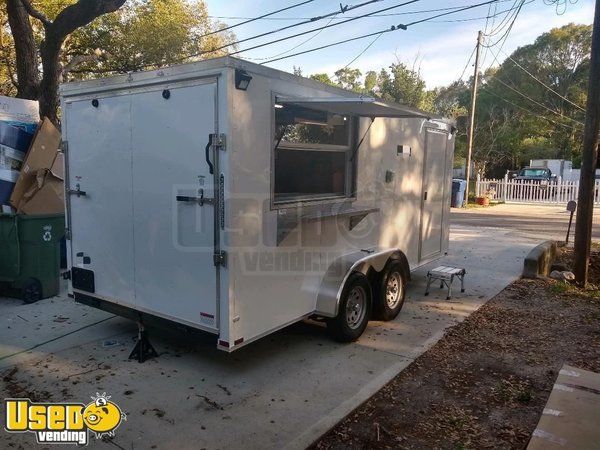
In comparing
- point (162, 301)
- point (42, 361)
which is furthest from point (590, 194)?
point (42, 361)

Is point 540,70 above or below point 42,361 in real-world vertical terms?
above

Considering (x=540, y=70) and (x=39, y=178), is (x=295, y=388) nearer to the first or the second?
(x=39, y=178)

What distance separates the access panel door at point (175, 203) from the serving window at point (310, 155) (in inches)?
27.9

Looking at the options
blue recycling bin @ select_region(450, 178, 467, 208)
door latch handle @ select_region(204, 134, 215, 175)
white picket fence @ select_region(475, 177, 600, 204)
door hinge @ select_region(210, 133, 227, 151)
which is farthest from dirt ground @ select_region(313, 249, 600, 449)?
white picket fence @ select_region(475, 177, 600, 204)

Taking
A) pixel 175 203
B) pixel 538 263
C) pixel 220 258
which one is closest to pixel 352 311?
pixel 220 258

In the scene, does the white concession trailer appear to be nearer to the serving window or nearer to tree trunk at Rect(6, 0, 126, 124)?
the serving window

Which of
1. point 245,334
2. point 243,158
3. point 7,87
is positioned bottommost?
point 245,334

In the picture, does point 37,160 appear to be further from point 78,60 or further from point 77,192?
point 78,60

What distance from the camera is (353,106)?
14.4 feet

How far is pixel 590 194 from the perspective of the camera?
738cm

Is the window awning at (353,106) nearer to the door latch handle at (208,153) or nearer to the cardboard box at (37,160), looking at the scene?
the door latch handle at (208,153)

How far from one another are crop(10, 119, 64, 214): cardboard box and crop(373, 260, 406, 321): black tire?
465 cm

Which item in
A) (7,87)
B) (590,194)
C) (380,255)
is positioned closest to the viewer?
(380,255)

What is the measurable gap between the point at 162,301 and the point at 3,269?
3.20m
